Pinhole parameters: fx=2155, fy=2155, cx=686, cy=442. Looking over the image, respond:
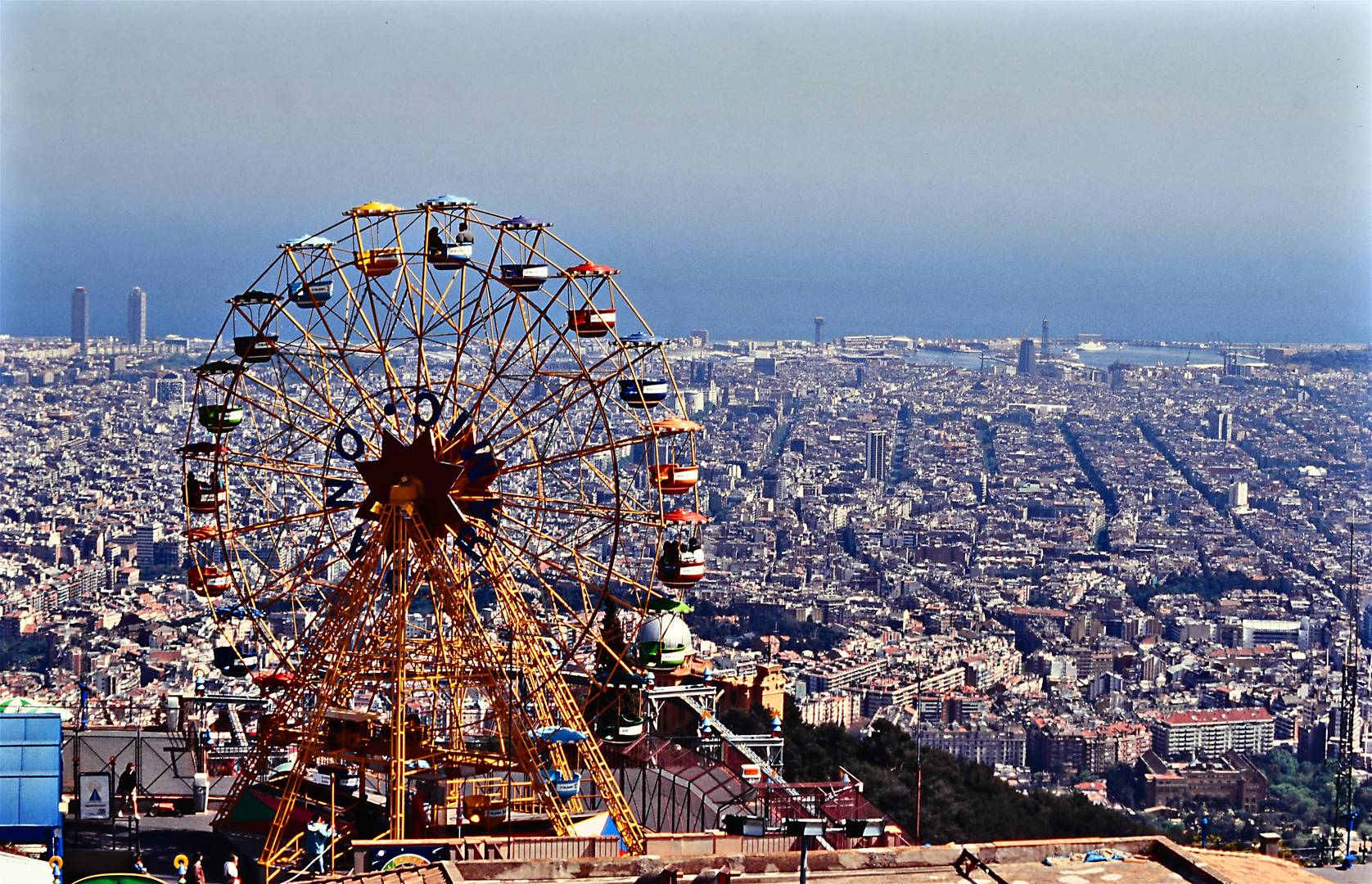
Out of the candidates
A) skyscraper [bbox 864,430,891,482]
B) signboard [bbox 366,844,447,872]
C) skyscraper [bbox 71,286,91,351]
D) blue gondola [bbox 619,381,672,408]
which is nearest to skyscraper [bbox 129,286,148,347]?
skyscraper [bbox 71,286,91,351]

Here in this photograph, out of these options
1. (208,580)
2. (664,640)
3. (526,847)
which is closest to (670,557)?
(664,640)

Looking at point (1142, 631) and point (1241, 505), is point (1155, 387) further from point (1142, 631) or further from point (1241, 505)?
point (1142, 631)

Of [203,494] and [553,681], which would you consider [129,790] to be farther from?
[553,681]

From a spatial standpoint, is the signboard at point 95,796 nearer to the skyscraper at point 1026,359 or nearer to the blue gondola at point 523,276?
the blue gondola at point 523,276

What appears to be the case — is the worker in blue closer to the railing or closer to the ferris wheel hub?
the railing

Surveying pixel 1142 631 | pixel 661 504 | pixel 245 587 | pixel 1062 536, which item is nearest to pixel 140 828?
pixel 245 587
